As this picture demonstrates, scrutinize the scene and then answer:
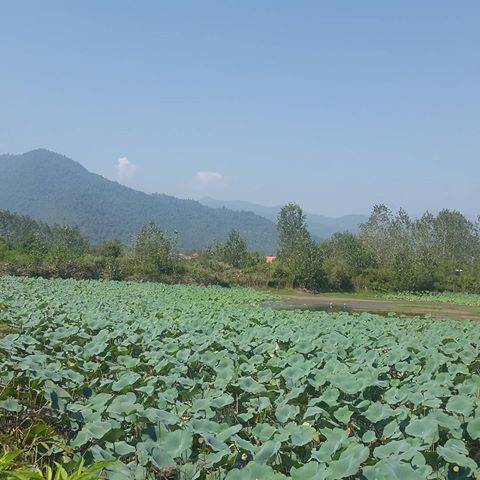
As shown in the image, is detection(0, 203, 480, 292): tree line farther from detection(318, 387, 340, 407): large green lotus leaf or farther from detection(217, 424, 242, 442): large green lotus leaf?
detection(217, 424, 242, 442): large green lotus leaf

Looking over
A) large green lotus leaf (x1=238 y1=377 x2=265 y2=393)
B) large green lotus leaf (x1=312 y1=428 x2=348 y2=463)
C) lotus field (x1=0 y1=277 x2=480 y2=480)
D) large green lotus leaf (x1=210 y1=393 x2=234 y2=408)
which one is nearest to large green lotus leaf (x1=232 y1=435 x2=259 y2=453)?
lotus field (x1=0 y1=277 x2=480 y2=480)

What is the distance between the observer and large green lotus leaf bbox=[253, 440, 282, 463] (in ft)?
11.8

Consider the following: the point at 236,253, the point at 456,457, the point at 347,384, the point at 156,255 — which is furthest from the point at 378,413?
the point at 236,253

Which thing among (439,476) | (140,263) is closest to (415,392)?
(439,476)

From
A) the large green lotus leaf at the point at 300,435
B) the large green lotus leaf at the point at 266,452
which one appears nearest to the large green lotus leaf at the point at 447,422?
the large green lotus leaf at the point at 300,435

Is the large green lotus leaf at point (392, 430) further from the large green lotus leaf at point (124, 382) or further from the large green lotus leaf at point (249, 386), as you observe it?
the large green lotus leaf at point (124, 382)

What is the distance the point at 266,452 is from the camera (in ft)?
11.9

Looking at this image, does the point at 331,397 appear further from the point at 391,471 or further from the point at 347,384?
the point at 391,471

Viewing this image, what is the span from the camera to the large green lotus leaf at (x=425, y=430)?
407 cm

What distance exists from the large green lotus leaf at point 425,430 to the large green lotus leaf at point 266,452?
3.88 feet

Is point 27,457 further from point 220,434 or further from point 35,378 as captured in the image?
point 220,434

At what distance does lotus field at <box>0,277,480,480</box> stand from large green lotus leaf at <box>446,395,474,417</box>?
0.01m

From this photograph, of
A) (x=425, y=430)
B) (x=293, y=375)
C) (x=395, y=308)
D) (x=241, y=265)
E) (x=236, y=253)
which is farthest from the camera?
(x=236, y=253)

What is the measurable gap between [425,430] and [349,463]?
1182 millimetres
